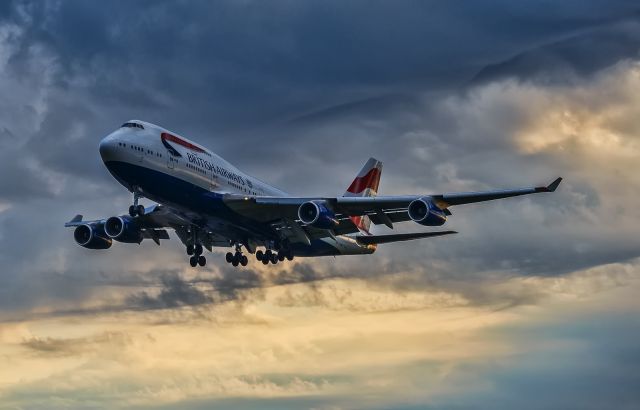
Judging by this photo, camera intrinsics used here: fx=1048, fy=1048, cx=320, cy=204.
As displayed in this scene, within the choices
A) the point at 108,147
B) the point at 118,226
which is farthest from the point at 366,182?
the point at 108,147

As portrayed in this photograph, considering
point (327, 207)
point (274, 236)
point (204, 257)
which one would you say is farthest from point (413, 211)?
point (204, 257)

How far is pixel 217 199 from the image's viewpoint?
81438 mm

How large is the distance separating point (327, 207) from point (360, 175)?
934 inches

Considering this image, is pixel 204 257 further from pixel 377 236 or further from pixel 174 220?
pixel 377 236

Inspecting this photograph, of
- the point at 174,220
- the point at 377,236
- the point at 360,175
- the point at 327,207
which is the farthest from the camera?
the point at 360,175

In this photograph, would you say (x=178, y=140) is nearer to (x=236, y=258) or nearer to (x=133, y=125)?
(x=133, y=125)

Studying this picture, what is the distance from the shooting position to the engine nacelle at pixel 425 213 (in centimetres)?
→ 7875

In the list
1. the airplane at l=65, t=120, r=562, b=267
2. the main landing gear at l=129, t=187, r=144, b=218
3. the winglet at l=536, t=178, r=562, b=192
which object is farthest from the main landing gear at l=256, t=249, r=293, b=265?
the winglet at l=536, t=178, r=562, b=192

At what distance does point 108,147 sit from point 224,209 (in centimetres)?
1086

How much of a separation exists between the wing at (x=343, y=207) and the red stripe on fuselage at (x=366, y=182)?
1653cm

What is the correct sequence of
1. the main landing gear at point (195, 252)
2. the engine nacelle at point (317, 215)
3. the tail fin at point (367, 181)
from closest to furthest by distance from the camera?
the engine nacelle at point (317, 215) < the main landing gear at point (195, 252) < the tail fin at point (367, 181)

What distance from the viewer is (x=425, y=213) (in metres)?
78.8

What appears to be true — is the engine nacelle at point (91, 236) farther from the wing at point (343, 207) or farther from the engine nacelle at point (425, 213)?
the engine nacelle at point (425, 213)

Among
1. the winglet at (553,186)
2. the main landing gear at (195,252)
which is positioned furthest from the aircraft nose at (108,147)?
the winglet at (553,186)
